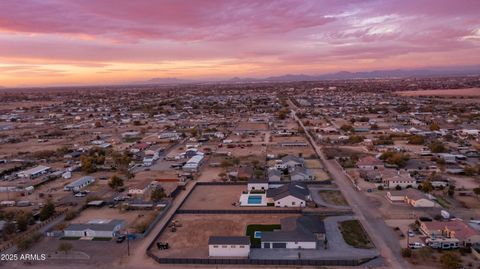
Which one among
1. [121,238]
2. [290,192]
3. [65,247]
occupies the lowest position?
[121,238]

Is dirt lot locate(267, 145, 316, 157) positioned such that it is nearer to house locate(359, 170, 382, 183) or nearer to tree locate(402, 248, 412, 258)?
house locate(359, 170, 382, 183)

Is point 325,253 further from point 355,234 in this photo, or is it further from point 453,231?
point 453,231

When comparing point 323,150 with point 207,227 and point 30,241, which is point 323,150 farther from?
point 30,241

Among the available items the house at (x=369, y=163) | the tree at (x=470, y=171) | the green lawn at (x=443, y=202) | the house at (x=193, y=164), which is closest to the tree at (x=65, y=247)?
the house at (x=193, y=164)

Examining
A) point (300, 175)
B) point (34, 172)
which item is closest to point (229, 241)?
point (300, 175)

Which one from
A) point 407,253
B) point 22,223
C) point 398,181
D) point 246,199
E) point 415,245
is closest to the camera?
point 407,253

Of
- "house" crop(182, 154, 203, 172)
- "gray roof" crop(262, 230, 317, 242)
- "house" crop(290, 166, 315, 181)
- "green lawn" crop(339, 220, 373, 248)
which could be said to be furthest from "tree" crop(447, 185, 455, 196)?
"house" crop(182, 154, 203, 172)

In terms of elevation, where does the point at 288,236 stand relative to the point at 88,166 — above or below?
below

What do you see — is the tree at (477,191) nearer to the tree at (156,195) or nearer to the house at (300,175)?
the house at (300,175)
